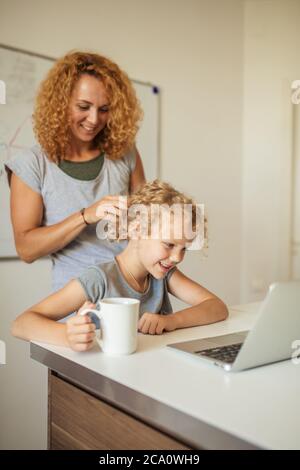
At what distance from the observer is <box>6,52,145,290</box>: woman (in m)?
1.29

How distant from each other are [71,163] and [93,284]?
1.56ft

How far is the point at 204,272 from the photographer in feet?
8.77

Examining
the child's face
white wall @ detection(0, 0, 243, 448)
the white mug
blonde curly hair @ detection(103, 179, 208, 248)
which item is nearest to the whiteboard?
white wall @ detection(0, 0, 243, 448)

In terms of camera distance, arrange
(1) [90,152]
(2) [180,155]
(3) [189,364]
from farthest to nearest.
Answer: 1. (2) [180,155]
2. (1) [90,152]
3. (3) [189,364]

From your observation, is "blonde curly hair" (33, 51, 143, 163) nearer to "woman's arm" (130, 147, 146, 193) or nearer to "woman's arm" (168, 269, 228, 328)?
"woman's arm" (130, 147, 146, 193)

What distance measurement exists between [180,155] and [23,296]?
1.16 meters

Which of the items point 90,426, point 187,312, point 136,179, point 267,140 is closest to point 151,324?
point 187,312

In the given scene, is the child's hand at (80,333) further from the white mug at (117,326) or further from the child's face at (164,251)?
the child's face at (164,251)

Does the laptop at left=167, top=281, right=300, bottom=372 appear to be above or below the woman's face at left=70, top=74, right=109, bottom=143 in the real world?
below

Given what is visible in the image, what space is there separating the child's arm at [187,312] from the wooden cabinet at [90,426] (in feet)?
0.71

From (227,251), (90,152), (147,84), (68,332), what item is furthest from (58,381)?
(227,251)

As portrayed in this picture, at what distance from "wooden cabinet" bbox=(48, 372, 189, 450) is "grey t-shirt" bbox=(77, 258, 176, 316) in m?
0.22

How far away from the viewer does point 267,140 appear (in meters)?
2.87

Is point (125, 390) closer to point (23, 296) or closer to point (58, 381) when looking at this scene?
point (58, 381)
